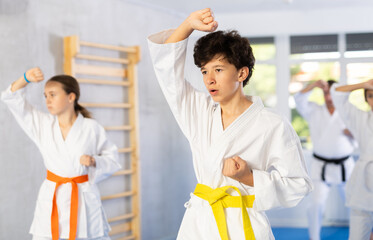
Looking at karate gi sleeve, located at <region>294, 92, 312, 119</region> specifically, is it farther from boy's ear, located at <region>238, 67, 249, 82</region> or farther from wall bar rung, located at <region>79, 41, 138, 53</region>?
boy's ear, located at <region>238, 67, 249, 82</region>

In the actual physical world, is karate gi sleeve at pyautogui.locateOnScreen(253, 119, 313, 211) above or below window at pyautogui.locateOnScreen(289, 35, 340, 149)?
below

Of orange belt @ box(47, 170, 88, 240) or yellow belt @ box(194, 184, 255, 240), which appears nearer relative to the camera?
yellow belt @ box(194, 184, 255, 240)

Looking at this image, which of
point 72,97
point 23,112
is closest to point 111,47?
point 72,97

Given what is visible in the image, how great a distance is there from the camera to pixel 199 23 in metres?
1.79

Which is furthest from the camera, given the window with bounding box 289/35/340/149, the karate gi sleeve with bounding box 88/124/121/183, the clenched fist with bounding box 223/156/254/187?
the window with bounding box 289/35/340/149

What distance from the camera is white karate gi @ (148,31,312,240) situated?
1.96 m

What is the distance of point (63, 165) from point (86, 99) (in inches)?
54.9

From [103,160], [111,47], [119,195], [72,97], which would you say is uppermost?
[111,47]

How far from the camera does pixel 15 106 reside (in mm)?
3189

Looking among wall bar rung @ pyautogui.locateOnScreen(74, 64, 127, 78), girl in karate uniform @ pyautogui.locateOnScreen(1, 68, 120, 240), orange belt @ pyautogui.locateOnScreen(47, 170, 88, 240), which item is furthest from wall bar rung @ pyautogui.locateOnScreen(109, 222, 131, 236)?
orange belt @ pyautogui.locateOnScreen(47, 170, 88, 240)

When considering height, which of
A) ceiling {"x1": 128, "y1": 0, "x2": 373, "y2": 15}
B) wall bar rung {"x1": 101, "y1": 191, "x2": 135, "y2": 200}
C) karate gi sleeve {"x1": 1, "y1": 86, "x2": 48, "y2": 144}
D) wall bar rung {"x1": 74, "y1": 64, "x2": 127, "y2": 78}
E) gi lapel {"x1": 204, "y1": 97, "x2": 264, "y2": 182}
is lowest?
wall bar rung {"x1": 101, "y1": 191, "x2": 135, "y2": 200}

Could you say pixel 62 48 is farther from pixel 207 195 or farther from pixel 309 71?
pixel 309 71

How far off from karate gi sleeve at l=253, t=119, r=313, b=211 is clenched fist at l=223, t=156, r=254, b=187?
33 mm

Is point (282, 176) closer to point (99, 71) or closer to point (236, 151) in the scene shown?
point (236, 151)
